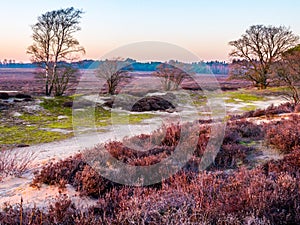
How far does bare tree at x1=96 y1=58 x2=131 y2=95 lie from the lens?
26031 mm

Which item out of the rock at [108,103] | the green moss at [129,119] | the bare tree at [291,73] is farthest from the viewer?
the rock at [108,103]

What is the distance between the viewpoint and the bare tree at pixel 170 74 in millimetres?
29594

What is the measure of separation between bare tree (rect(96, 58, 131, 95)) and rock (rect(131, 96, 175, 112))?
179 inches

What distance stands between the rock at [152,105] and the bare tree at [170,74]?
560cm

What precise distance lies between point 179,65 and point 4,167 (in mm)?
25860

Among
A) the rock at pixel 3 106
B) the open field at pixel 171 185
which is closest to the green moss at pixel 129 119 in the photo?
the open field at pixel 171 185

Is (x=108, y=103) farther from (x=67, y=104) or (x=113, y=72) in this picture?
(x=113, y=72)

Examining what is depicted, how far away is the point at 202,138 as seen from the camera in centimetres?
639

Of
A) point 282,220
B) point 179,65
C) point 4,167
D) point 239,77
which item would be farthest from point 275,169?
point 239,77

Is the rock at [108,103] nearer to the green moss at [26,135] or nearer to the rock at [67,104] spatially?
the rock at [67,104]

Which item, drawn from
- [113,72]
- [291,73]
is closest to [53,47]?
[113,72]

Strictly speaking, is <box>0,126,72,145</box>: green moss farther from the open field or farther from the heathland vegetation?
the open field

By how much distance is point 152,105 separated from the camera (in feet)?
75.1

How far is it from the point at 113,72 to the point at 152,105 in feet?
21.0
